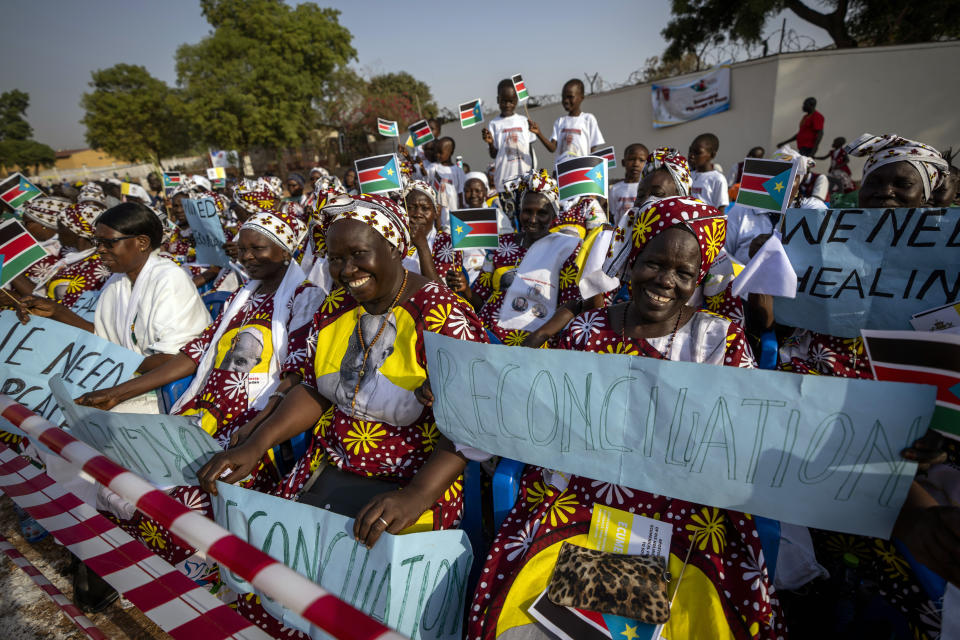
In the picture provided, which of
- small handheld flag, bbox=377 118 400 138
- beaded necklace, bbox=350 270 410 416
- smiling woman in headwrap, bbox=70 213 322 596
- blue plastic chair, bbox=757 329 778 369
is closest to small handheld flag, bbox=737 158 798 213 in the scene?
blue plastic chair, bbox=757 329 778 369

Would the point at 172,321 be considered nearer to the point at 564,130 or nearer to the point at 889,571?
the point at 889,571

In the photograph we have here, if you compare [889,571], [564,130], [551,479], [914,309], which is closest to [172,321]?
[551,479]

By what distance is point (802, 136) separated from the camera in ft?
33.3

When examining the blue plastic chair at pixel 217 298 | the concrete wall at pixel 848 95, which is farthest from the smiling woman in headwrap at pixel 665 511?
the concrete wall at pixel 848 95

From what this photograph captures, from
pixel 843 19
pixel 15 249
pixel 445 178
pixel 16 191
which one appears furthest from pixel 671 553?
pixel 843 19

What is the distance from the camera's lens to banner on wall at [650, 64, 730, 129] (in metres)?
14.0

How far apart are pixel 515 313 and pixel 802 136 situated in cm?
1043

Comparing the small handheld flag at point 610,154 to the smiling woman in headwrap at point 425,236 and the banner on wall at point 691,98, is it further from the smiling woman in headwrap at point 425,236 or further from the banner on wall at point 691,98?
the banner on wall at point 691,98

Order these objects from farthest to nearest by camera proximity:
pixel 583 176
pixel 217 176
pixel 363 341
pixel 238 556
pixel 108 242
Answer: pixel 217 176, pixel 583 176, pixel 108 242, pixel 363 341, pixel 238 556

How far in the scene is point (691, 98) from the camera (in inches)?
578

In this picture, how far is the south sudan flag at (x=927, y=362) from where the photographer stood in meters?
1.25

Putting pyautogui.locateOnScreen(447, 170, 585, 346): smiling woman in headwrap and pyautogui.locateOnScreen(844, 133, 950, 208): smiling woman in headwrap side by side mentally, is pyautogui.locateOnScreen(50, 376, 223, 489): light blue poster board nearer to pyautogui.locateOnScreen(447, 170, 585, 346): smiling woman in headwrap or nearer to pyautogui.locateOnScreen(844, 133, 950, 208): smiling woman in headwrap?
pyautogui.locateOnScreen(447, 170, 585, 346): smiling woman in headwrap

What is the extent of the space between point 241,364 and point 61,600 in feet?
4.57

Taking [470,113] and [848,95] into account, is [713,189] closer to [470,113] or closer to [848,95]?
[470,113]
